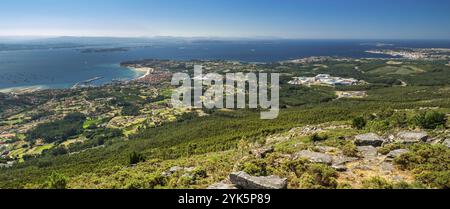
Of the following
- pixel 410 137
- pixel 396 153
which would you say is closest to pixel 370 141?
pixel 410 137

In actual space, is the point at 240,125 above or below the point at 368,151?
below

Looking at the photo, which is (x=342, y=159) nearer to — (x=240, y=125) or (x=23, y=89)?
(x=240, y=125)

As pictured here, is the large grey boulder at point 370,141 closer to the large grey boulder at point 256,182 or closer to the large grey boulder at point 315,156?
the large grey boulder at point 315,156

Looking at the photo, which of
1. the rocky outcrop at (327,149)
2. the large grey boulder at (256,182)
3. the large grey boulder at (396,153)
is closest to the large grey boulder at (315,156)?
the rocky outcrop at (327,149)

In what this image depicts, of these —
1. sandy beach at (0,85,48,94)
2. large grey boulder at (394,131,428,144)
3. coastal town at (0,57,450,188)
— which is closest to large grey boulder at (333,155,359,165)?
coastal town at (0,57,450,188)

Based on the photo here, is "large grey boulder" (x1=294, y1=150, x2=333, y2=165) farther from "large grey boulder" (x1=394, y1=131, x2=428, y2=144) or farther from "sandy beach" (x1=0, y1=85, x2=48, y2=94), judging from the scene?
"sandy beach" (x1=0, y1=85, x2=48, y2=94)

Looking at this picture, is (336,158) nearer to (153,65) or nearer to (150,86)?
(150,86)
